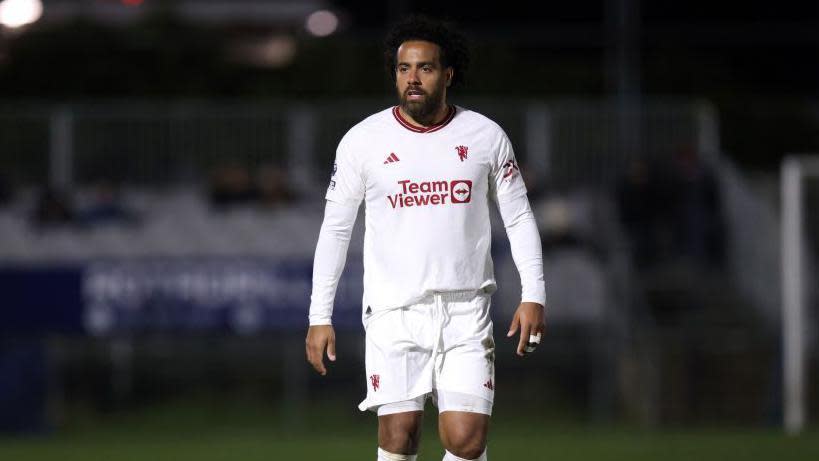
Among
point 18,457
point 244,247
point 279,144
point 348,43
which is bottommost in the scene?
point 18,457

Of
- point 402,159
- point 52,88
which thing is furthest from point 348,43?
point 402,159

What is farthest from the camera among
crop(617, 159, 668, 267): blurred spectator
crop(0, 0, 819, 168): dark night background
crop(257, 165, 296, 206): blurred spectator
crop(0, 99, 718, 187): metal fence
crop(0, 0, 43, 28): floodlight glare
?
crop(0, 0, 43, 28): floodlight glare

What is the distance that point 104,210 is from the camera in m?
16.8

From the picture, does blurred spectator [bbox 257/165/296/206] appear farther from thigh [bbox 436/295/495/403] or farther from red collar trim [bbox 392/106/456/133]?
thigh [bbox 436/295/495/403]

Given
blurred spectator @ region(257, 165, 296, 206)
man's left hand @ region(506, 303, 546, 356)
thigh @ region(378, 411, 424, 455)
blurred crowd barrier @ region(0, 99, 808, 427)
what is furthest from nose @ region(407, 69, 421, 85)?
blurred spectator @ region(257, 165, 296, 206)

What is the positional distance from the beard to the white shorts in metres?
0.70

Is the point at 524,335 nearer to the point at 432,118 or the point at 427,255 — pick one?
the point at 427,255

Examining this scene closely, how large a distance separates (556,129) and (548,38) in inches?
212

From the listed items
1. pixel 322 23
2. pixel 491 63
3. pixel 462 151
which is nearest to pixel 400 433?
pixel 462 151

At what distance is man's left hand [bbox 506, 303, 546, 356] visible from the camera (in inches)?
235

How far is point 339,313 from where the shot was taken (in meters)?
16.0

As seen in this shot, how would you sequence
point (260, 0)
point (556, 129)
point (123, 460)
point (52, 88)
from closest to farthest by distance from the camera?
1. point (123, 460)
2. point (556, 129)
3. point (52, 88)
4. point (260, 0)

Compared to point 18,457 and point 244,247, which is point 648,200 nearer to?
point 244,247

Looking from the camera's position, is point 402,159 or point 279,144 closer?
point 402,159
